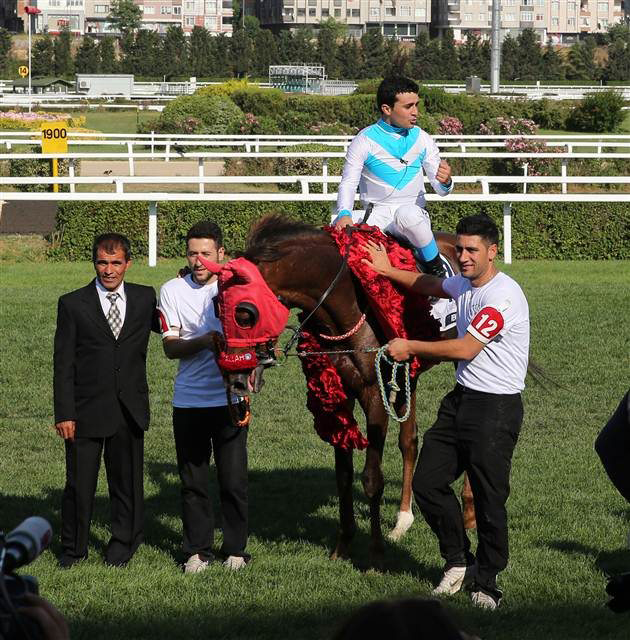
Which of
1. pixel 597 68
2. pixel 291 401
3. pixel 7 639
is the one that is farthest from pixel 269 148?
pixel 597 68

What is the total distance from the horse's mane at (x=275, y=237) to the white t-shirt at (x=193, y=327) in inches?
23.6

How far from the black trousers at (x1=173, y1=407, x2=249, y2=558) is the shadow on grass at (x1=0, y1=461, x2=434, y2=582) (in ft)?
0.98

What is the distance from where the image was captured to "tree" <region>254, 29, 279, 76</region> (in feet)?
284

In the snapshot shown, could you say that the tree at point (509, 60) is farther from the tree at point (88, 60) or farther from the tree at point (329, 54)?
the tree at point (88, 60)

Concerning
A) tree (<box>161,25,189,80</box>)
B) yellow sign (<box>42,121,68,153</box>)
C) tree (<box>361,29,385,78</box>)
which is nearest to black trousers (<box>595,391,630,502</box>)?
yellow sign (<box>42,121,68,153</box>)

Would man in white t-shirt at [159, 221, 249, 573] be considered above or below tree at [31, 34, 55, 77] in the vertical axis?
below

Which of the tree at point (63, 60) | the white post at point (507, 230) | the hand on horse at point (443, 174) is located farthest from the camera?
the tree at point (63, 60)

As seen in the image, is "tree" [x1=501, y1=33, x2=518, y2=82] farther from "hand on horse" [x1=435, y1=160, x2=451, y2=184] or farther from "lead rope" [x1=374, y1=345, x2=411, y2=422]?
"lead rope" [x1=374, y1=345, x2=411, y2=422]

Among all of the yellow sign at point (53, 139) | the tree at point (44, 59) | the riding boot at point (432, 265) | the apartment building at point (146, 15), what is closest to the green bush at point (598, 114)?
the yellow sign at point (53, 139)

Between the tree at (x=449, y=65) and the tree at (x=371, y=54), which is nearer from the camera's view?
the tree at (x=449, y=65)

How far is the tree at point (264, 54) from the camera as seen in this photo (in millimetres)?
86438

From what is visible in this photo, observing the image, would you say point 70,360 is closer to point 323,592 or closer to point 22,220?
point 323,592

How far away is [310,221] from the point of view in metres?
16.4

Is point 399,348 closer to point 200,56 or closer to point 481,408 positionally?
point 481,408
